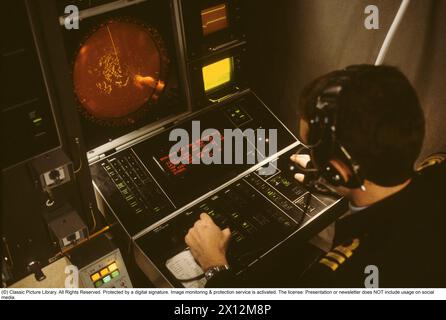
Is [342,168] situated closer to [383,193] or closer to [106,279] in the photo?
[383,193]

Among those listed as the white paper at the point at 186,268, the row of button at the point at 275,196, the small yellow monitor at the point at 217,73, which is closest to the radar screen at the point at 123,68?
the small yellow monitor at the point at 217,73

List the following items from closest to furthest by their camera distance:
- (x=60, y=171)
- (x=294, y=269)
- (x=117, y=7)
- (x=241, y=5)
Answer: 1. (x=60, y=171)
2. (x=117, y=7)
3. (x=241, y=5)
4. (x=294, y=269)

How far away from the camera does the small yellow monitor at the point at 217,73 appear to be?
2098 millimetres

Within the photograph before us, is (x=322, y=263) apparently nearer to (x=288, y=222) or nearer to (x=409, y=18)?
(x=288, y=222)

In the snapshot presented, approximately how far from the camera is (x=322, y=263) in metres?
1.56

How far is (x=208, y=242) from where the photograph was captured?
175cm

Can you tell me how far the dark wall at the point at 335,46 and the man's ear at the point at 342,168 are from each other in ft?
2.37

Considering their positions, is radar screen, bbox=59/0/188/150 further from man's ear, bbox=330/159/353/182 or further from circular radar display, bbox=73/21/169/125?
man's ear, bbox=330/159/353/182

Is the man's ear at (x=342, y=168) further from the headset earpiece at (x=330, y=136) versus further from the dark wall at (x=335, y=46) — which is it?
the dark wall at (x=335, y=46)

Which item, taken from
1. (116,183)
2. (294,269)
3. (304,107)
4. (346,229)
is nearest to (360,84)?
(304,107)

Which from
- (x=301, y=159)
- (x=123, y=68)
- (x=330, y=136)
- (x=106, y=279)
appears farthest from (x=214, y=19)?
(x=106, y=279)

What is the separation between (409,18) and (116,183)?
4.02ft

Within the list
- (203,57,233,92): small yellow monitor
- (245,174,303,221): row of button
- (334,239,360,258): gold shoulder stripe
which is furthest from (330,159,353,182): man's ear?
(203,57,233,92): small yellow monitor

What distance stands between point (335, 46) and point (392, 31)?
0.30 meters
